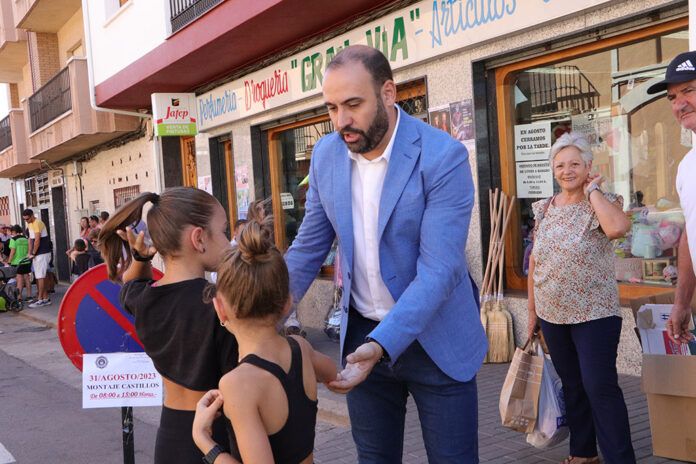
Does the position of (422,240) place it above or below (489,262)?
above

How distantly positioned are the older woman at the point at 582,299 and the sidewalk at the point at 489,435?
0.42m

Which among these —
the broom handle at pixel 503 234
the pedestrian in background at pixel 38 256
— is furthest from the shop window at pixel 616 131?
the pedestrian in background at pixel 38 256

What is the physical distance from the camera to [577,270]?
397 centimetres

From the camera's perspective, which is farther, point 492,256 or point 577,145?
point 492,256

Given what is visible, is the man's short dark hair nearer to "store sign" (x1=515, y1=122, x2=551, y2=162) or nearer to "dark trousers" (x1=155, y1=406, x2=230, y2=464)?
"dark trousers" (x1=155, y1=406, x2=230, y2=464)

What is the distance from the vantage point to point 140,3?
41.7 feet

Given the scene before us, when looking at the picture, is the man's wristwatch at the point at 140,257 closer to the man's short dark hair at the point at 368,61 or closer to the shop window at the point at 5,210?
the man's short dark hair at the point at 368,61

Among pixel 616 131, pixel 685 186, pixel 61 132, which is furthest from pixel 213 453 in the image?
pixel 61 132

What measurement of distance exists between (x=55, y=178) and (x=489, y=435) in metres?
22.3

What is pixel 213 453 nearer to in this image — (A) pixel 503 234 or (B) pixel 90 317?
(B) pixel 90 317

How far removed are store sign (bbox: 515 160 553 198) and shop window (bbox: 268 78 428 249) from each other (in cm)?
366

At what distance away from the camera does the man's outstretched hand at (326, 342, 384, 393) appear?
214cm

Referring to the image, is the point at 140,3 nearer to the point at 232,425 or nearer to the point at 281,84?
the point at 281,84

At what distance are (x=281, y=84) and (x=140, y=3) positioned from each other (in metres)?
3.78
